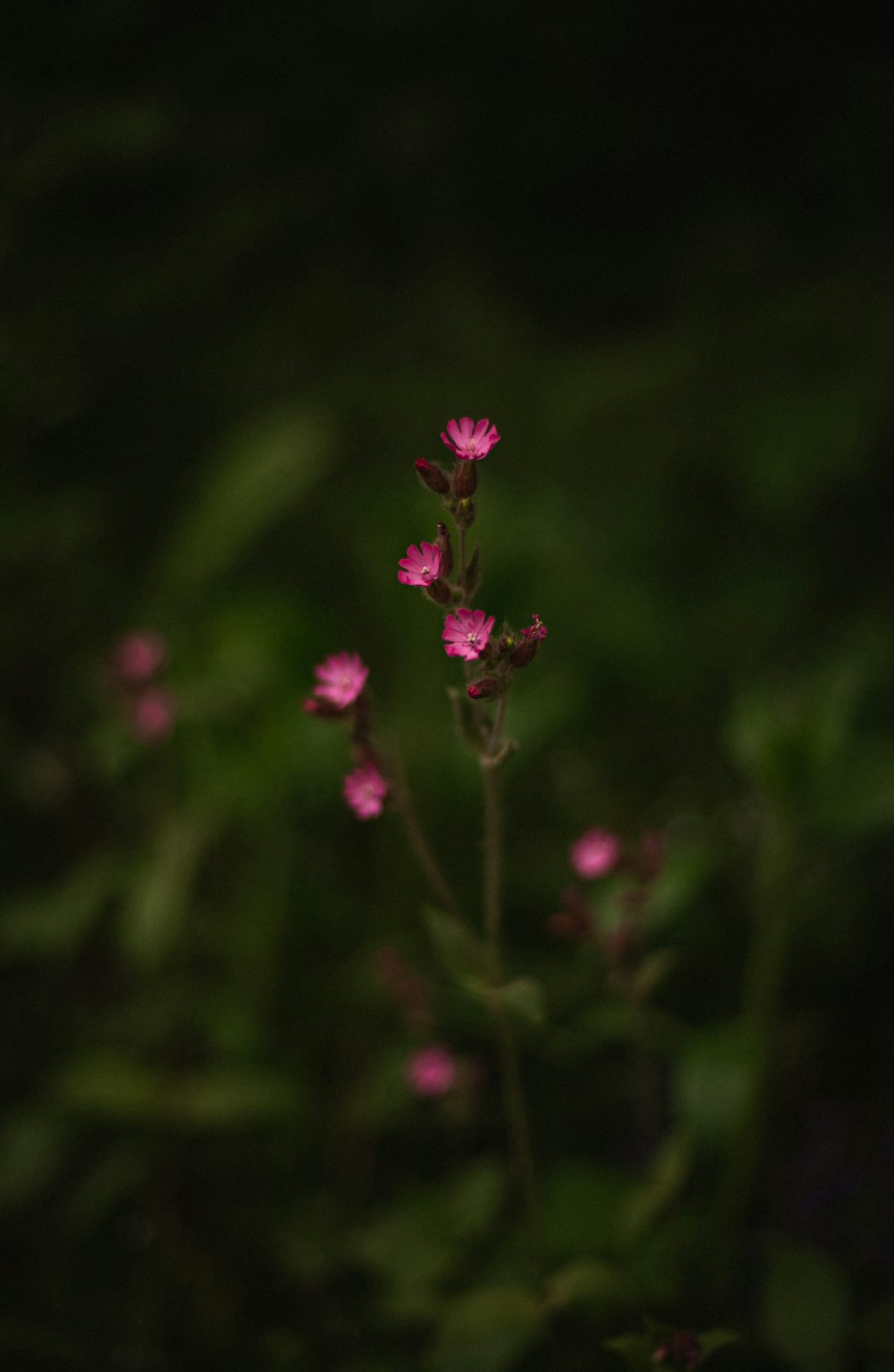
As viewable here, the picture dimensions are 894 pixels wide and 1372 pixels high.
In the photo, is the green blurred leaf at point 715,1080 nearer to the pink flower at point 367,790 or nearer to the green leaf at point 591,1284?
the green leaf at point 591,1284

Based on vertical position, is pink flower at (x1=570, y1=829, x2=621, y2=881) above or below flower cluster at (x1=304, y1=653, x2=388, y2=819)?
below

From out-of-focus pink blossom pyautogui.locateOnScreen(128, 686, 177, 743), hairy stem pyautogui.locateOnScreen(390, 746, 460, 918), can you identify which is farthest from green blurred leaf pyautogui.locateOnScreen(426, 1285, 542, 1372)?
out-of-focus pink blossom pyautogui.locateOnScreen(128, 686, 177, 743)

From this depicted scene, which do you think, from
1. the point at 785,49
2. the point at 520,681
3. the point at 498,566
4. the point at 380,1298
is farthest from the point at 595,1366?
the point at 785,49

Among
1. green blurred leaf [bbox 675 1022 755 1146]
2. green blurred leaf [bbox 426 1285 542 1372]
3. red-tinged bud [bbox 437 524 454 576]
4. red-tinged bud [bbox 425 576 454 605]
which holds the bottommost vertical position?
green blurred leaf [bbox 426 1285 542 1372]

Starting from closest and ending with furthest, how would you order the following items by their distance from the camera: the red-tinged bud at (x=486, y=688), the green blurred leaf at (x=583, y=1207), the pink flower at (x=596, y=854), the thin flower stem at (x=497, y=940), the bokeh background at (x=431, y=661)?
the red-tinged bud at (x=486, y=688)
the thin flower stem at (x=497, y=940)
the pink flower at (x=596, y=854)
the green blurred leaf at (x=583, y=1207)
the bokeh background at (x=431, y=661)

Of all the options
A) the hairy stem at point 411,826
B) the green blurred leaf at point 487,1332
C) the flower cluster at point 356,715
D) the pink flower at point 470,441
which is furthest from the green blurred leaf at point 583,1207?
the pink flower at point 470,441

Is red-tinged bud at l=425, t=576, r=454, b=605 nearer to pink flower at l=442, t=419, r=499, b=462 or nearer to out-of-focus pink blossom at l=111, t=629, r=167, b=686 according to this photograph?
pink flower at l=442, t=419, r=499, b=462

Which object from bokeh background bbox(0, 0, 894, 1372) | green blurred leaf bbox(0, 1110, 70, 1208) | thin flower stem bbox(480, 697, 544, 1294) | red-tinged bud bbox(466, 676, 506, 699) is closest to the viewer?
red-tinged bud bbox(466, 676, 506, 699)

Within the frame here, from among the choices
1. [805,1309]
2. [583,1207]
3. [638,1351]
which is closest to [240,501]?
[583,1207]
